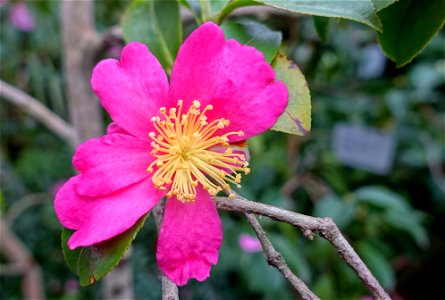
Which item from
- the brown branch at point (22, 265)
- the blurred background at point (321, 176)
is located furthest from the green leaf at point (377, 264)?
the brown branch at point (22, 265)

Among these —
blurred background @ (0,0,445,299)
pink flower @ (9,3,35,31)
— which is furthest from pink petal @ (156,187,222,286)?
pink flower @ (9,3,35,31)

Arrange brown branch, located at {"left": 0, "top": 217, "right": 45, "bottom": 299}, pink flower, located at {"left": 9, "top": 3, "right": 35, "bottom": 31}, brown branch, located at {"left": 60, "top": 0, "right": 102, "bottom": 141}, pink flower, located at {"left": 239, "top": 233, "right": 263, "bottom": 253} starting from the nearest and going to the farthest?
brown branch, located at {"left": 60, "top": 0, "right": 102, "bottom": 141}, pink flower, located at {"left": 239, "top": 233, "right": 263, "bottom": 253}, brown branch, located at {"left": 0, "top": 217, "right": 45, "bottom": 299}, pink flower, located at {"left": 9, "top": 3, "right": 35, "bottom": 31}

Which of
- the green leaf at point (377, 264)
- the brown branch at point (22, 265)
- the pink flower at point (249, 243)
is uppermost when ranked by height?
the pink flower at point (249, 243)

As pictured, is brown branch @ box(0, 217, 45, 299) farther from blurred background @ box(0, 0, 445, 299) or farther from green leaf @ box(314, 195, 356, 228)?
green leaf @ box(314, 195, 356, 228)

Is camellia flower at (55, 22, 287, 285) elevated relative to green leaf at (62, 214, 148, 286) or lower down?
elevated

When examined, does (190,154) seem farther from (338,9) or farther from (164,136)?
(338,9)

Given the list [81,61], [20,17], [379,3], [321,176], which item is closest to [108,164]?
[379,3]

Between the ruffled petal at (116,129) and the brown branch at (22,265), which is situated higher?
the ruffled petal at (116,129)

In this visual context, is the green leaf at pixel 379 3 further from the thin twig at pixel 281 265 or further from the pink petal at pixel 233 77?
the thin twig at pixel 281 265
